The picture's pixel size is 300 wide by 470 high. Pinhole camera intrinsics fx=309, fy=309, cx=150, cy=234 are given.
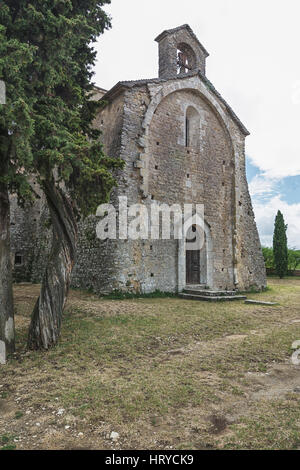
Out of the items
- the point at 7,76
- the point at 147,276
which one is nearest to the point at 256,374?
the point at 7,76

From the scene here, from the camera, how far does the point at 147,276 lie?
1100cm

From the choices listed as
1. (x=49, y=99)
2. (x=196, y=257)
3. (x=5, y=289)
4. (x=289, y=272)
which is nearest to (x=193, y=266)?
(x=196, y=257)

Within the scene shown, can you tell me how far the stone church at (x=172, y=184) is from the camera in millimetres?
10891

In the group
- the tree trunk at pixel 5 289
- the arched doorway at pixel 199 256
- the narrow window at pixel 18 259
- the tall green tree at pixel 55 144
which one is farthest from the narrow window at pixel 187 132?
the narrow window at pixel 18 259

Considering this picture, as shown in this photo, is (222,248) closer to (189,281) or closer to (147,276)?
(189,281)

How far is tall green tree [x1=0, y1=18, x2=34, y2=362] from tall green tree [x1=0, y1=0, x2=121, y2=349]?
0.25 metres

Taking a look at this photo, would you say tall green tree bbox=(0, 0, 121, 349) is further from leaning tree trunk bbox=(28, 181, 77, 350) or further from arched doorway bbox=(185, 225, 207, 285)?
arched doorway bbox=(185, 225, 207, 285)

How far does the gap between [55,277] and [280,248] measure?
2164 cm

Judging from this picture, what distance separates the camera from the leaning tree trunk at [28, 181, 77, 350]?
5.04 meters

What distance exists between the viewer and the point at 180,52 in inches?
570

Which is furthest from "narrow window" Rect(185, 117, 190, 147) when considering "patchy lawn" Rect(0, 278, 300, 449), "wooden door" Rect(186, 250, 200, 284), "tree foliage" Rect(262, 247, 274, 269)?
"tree foliage" Rect(262, 247, 274, 269)

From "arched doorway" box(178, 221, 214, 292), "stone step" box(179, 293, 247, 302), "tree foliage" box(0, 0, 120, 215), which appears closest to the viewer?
"tree foliage" box(0, 0, 120, 215)

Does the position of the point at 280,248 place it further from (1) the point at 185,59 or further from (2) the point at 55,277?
(2) the point at 55,277

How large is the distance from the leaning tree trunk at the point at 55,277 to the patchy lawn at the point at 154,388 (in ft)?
0.95
